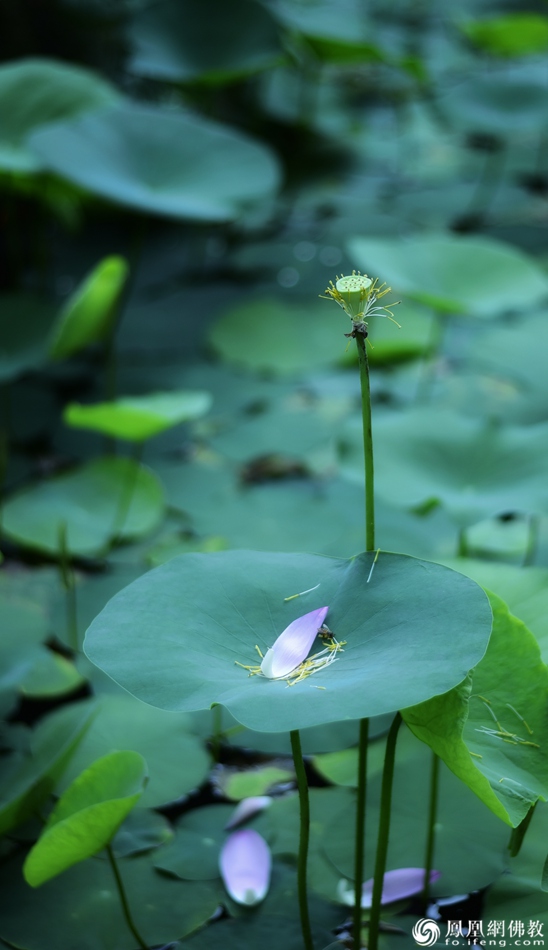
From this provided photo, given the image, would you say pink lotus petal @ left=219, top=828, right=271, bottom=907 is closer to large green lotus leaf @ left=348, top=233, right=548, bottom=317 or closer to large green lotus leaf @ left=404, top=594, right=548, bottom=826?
large green lotus leaf @ left=404, top=594, right=548, bottom=826

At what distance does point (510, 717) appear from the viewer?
77 cm

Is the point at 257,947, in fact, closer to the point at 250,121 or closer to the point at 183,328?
the point at 183,328

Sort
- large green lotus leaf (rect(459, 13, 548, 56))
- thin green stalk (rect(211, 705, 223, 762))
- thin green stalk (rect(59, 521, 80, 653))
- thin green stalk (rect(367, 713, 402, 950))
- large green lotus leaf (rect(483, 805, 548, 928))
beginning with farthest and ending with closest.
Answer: large green lotus leaf (rect(459, 13, 548, 56))
thin green stalk (rect(59, 521, 80, 653))
thin green stalk (rect(211, 705, 223, 762))
large green lotus leaf (rect(483, 805, 548, 928))
thin green stalk (rect(367, 713, 402, 950))

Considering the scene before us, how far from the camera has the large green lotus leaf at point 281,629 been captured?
1.97ft

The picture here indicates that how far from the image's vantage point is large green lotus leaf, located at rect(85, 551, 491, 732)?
60 centimetres

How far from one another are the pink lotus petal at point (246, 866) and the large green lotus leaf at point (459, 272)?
114 centimetres

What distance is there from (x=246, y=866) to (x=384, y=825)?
27 centimetres

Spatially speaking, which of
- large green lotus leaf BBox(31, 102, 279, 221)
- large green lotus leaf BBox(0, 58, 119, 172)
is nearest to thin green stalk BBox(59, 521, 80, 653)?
large green lotus leaf BBox(31, 102, 279, 221)

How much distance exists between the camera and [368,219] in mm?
2617

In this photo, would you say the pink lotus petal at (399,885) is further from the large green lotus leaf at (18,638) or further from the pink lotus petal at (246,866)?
the large green lotus leaf at (18,638)

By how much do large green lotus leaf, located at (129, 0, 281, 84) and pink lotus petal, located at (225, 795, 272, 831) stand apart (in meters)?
1.99

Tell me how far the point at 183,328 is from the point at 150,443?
0.50 meters

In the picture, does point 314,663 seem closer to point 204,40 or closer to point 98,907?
point 98,907

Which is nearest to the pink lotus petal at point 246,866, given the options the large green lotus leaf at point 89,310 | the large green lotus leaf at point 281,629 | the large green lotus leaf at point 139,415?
the large green lotus leaf at point 281,629
